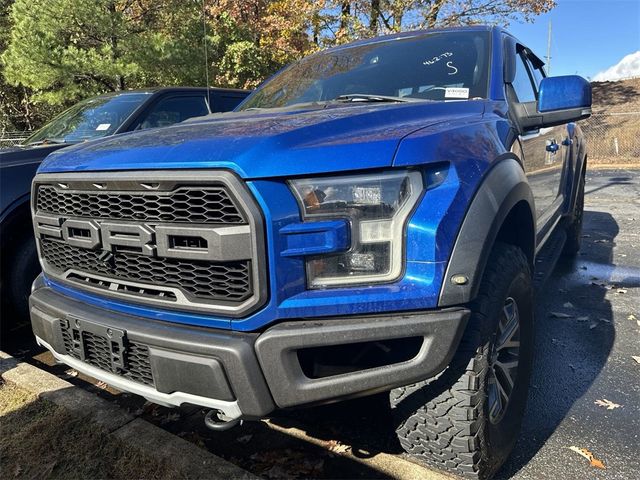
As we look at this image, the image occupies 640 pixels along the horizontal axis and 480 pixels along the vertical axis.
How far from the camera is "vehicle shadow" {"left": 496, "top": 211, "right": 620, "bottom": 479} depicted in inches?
97.4

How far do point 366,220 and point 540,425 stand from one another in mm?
1689

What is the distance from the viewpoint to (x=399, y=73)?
9.23 ft

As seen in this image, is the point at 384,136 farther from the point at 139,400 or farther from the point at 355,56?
the point at 139,400

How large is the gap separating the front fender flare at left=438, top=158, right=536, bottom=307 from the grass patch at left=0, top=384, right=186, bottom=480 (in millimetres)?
1416

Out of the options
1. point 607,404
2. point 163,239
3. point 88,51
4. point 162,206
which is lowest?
point 607,404

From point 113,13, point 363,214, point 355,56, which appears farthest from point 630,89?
point 363,214

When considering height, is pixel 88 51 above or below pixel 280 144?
above

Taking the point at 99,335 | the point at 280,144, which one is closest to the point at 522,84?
the point at 280,144

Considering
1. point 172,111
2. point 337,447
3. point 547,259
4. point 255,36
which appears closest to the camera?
point 337,447

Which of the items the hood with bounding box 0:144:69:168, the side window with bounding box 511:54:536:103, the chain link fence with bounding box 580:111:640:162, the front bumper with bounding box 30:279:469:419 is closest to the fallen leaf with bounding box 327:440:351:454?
the front bumper with bounding box 30:279:469:419

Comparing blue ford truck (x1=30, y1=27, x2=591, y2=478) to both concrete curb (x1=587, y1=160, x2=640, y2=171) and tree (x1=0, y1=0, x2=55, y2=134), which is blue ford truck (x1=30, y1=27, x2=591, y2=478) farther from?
tree (x1=0, y1=0, x2=55, y2=134)

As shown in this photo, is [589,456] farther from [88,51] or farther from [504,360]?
[88,51]

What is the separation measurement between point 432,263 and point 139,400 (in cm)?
219

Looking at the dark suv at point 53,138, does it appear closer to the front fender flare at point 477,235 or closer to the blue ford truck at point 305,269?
the blue ford truck at point 305,269
